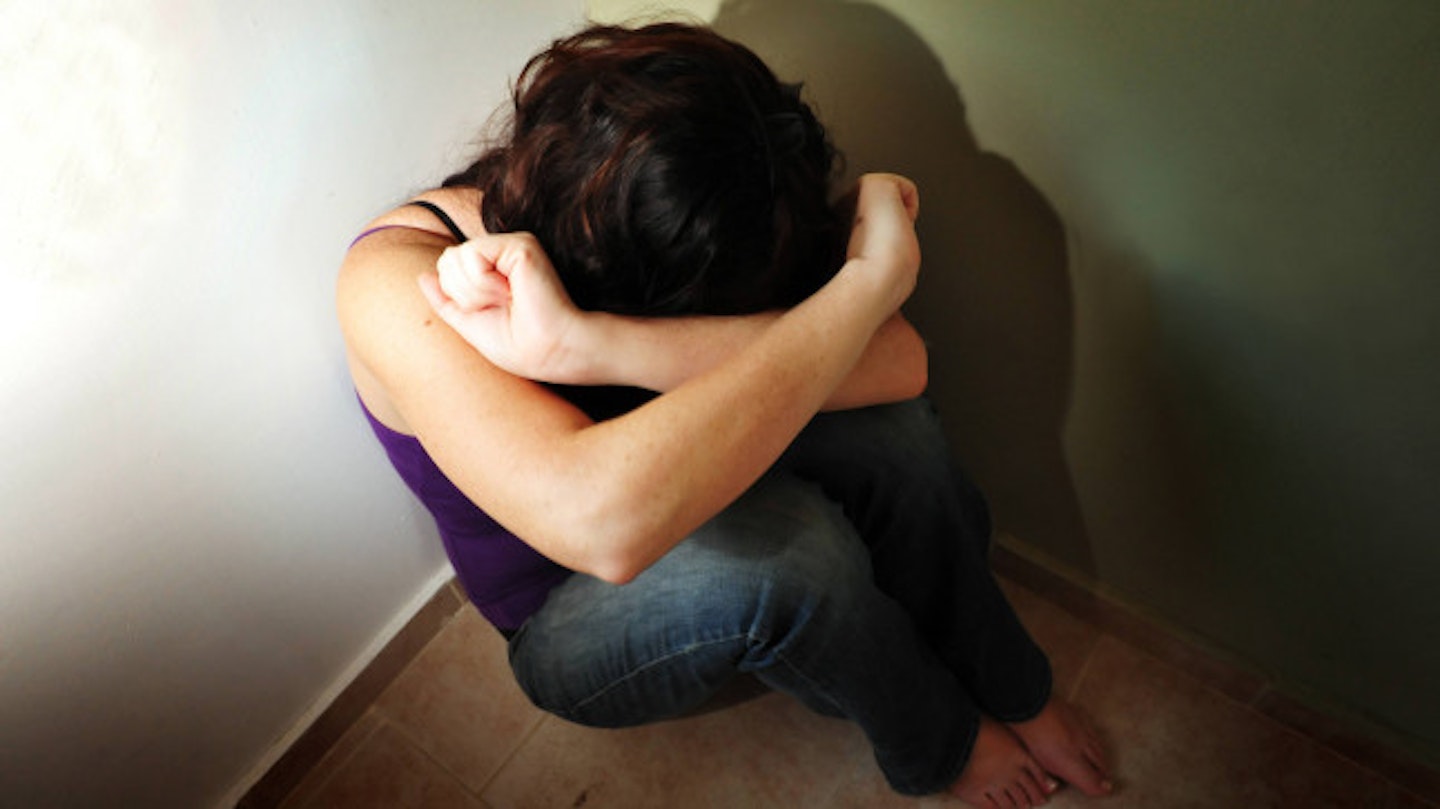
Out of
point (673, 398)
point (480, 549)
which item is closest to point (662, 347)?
point (673, 398)

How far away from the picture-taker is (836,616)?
0.74 m

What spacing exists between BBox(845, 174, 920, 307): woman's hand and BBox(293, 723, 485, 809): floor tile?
0.82 meters

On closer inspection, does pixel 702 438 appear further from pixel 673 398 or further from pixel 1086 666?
Result: pixel 1086 666

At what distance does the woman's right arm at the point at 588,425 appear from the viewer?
23.3 inches

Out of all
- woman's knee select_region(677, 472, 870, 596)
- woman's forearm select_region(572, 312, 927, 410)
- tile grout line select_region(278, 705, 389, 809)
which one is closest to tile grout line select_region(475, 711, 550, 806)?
tile grout line select_region(278, 705, 389, 809)

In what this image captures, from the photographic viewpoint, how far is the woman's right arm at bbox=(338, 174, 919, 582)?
0.59 meters

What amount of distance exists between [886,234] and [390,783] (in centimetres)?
91

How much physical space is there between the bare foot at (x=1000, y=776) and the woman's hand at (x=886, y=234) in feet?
1.70

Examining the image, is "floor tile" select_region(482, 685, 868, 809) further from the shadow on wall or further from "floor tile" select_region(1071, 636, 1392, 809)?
the shadow on wall

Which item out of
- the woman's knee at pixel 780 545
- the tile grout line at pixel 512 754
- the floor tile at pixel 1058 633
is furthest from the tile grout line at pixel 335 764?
the floor tile at pixel 1058 633

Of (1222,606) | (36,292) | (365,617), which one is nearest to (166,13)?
(36,292)

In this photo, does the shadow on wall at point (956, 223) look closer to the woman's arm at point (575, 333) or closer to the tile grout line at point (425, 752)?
the woman's arm at point (575, 333)

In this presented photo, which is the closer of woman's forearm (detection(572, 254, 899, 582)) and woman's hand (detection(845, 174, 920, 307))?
woman's forearm (detection(572, 254, 899, 582))

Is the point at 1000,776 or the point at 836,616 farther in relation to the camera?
the point at 1000,776
